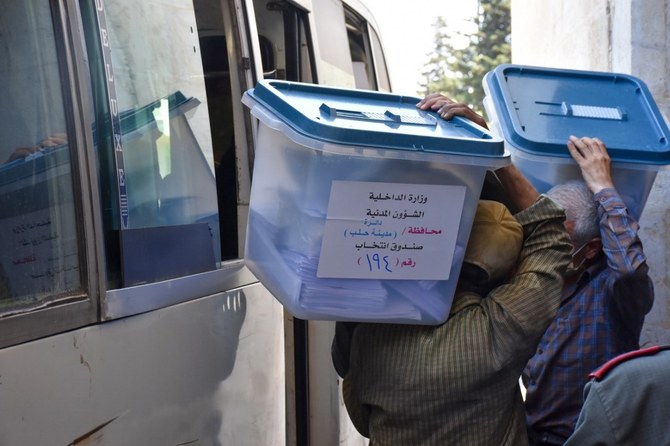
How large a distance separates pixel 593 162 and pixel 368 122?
1.10 m

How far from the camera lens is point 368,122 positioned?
1.92 meters

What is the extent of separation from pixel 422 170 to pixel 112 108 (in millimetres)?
899

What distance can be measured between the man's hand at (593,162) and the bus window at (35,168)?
1.61 m

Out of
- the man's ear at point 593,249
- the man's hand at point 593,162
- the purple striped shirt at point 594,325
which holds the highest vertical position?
the man's hand at point 593,162

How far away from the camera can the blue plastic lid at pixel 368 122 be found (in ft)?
5.87

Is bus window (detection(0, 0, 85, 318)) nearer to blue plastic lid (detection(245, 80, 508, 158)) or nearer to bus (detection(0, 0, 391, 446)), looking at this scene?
bus (detection(0, 0, 391, 446))

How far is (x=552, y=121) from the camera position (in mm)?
2938

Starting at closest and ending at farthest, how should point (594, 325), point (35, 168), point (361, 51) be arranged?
point (35, 168), point (594, 325), point (361, 51)

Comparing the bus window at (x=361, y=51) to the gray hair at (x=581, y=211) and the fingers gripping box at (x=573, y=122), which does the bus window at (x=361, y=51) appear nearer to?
the fingers gripping box at (x=573, y=122)

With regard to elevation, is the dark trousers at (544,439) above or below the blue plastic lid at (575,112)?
below

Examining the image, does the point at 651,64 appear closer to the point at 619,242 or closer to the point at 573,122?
the point at 573,122

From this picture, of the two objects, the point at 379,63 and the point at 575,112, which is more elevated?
the point at 379,63

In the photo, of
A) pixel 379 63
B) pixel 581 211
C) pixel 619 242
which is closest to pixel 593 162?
pixel 581 211

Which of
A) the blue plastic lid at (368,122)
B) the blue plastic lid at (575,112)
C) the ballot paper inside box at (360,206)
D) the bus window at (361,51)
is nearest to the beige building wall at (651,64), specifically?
the blue plastic lid at (575,112)
